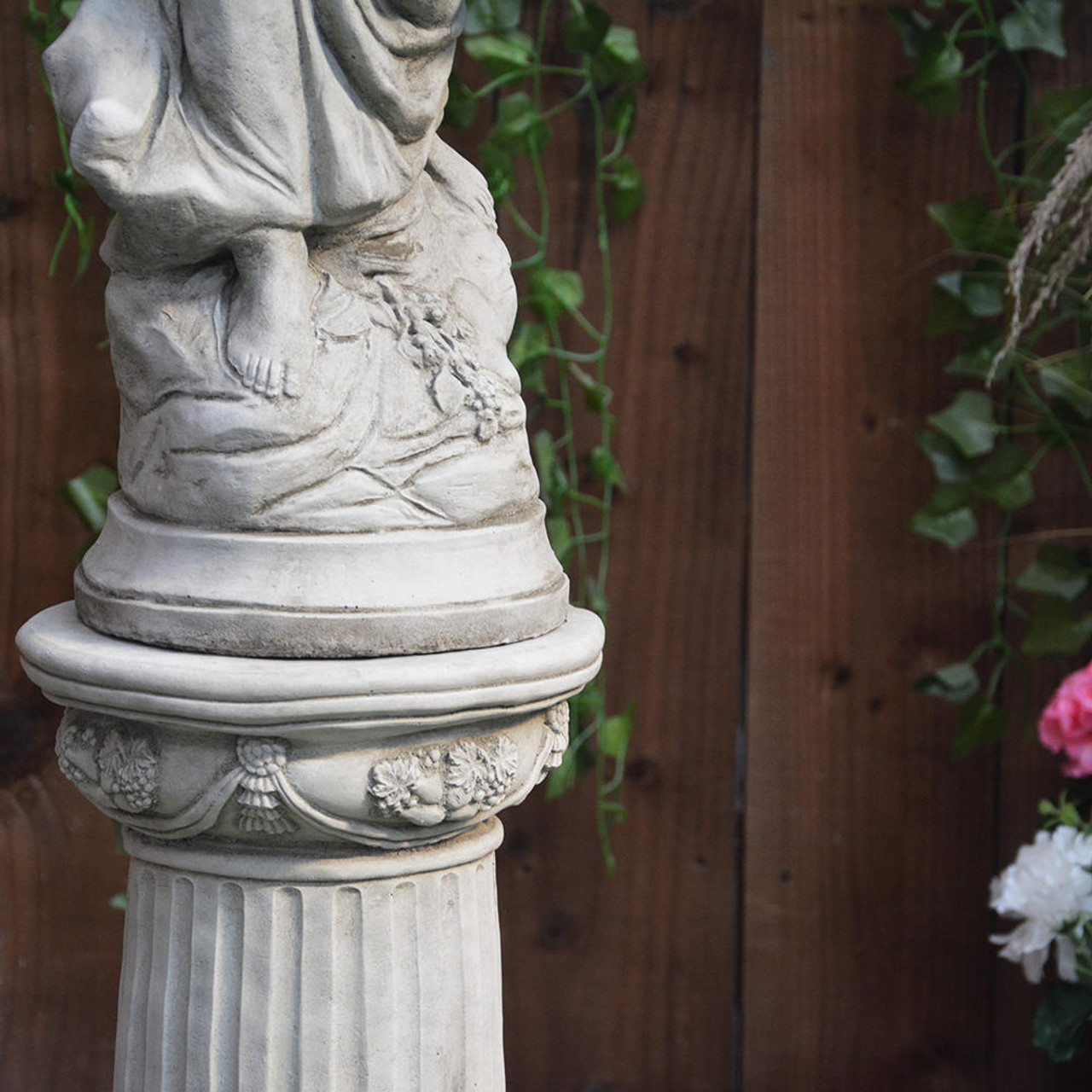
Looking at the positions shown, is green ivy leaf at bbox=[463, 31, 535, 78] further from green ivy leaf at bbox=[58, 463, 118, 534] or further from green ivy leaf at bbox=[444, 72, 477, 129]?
green ivy leaf at bbox=[58, 463, 118, 534]

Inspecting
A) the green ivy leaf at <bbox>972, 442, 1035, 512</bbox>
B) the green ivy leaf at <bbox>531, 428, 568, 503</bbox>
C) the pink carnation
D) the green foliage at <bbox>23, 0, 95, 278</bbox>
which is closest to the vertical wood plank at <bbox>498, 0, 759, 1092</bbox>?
the green ivy leaf at <bbox>531, 428, 568, 503</bbox>

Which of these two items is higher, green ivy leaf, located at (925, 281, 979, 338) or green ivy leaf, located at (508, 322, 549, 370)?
green ivy leaf, located at (925, 281, 979, 338)

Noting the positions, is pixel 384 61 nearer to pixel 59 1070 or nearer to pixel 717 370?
pixel 717 370

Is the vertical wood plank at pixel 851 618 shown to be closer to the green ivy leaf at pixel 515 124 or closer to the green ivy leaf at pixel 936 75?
the green ivy leaf at pixel 936 75

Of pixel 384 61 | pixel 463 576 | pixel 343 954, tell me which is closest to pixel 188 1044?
pixel 343 954

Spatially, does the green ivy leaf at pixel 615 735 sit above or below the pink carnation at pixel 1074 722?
below

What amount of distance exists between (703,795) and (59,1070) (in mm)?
984

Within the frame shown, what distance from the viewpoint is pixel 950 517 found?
2.14 meters

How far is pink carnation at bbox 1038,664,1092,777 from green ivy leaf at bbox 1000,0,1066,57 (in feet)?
2.69

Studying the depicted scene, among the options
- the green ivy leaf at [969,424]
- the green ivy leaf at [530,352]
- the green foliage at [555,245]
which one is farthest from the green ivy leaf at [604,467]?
the green ivy leaf at [969,424]

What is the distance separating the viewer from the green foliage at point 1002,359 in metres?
2.06

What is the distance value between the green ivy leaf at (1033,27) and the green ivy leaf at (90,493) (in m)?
1.31

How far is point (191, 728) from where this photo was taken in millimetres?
1375

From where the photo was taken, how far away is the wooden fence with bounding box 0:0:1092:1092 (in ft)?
6.97
